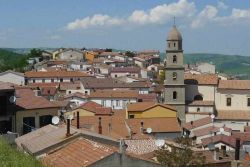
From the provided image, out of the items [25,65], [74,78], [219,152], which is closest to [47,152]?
[219,152]

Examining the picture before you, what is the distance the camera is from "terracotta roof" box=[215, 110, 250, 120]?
65438 mm

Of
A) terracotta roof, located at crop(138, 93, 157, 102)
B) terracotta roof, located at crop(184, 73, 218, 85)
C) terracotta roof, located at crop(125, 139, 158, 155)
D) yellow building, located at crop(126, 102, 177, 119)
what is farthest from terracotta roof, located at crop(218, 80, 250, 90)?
terracotta roof, located at crop(125, 139, 158, 155)

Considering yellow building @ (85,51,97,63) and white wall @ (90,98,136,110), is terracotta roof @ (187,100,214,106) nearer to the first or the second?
A: white wall @ (90,98,136,110)

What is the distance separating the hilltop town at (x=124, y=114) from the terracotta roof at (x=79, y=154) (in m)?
0.04

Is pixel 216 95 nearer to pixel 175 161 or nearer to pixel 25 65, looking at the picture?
pixel 175 161

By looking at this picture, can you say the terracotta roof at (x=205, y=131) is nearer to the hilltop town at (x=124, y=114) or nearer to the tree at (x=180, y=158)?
the hilltop town at (x=124, y=114)

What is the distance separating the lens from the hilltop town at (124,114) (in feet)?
72.8

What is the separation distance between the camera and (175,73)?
68.6 meters

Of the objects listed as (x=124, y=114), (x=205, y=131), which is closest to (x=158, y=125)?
(x=205, y=131)

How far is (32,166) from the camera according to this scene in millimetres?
13258

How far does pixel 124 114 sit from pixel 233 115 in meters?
14.0

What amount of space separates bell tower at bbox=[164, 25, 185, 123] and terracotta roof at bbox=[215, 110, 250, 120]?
15.5 ft

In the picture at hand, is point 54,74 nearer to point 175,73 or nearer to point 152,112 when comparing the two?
point 175,73

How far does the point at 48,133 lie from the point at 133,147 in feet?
23.9
